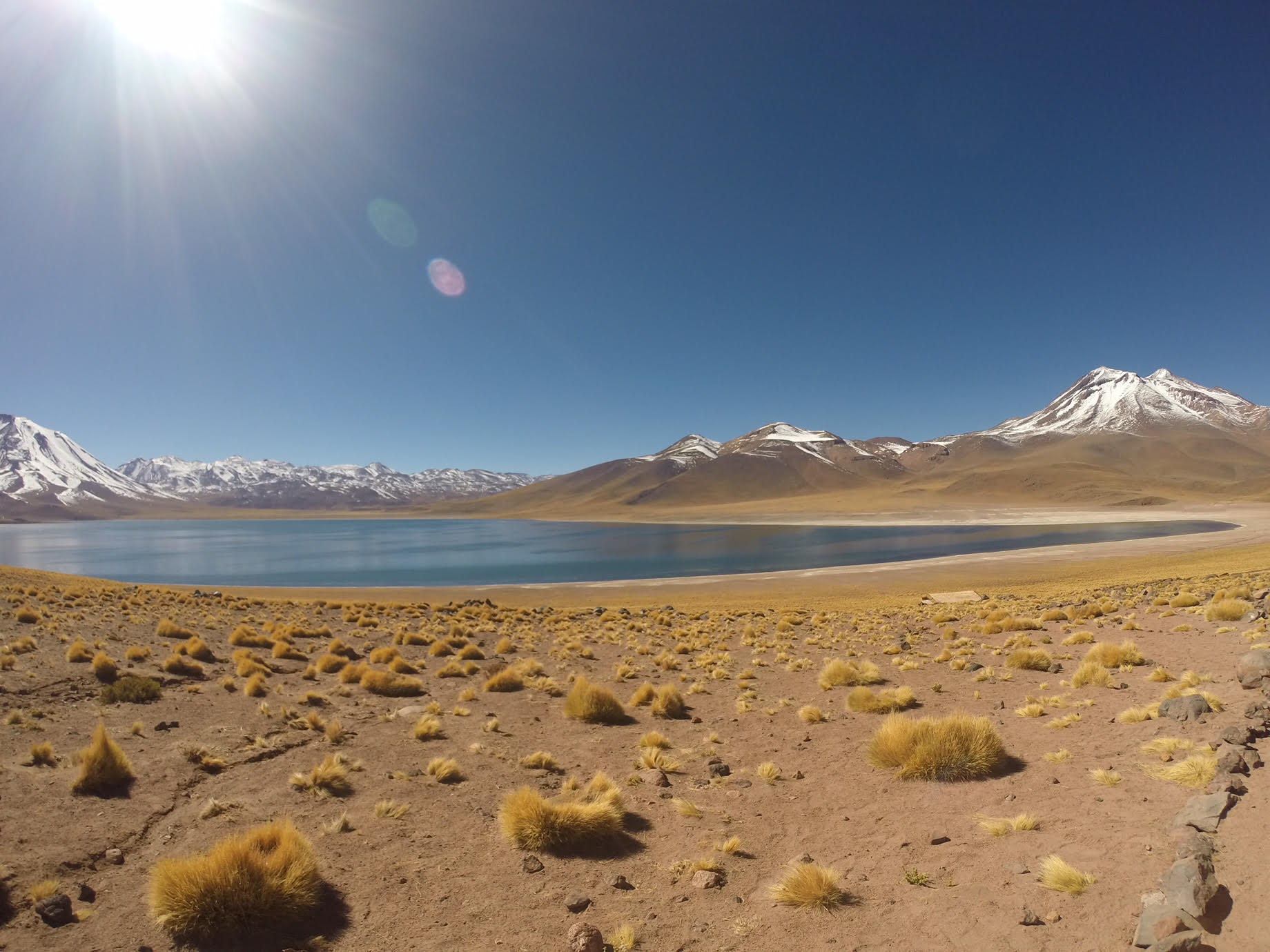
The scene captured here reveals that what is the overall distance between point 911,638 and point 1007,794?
452 inches

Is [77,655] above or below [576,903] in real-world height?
above

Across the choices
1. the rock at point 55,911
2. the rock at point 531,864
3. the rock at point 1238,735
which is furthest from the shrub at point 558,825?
the rock at point 1238,735

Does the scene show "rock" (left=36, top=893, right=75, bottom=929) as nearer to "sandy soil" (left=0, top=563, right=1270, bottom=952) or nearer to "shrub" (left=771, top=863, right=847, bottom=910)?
"sandy soil" (left=0, top=563, right=1270, bottom=952)

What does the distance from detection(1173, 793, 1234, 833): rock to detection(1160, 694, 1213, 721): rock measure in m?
3.19

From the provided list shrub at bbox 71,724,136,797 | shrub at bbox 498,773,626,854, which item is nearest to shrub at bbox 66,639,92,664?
shrub at bbox 71,724,136,797

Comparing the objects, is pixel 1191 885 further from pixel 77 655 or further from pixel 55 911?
pixel 77 655

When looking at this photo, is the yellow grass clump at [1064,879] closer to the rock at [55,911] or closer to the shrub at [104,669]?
the rock at [55,911]

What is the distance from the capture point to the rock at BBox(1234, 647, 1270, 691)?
860cm

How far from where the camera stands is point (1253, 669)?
29.1 ft

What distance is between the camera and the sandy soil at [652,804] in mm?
4547

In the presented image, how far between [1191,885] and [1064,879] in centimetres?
77

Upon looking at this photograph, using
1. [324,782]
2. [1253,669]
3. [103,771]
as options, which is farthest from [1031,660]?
[103,771]

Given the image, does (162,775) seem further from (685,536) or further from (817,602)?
(685,536)

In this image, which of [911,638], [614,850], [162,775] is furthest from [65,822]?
[911,638]
